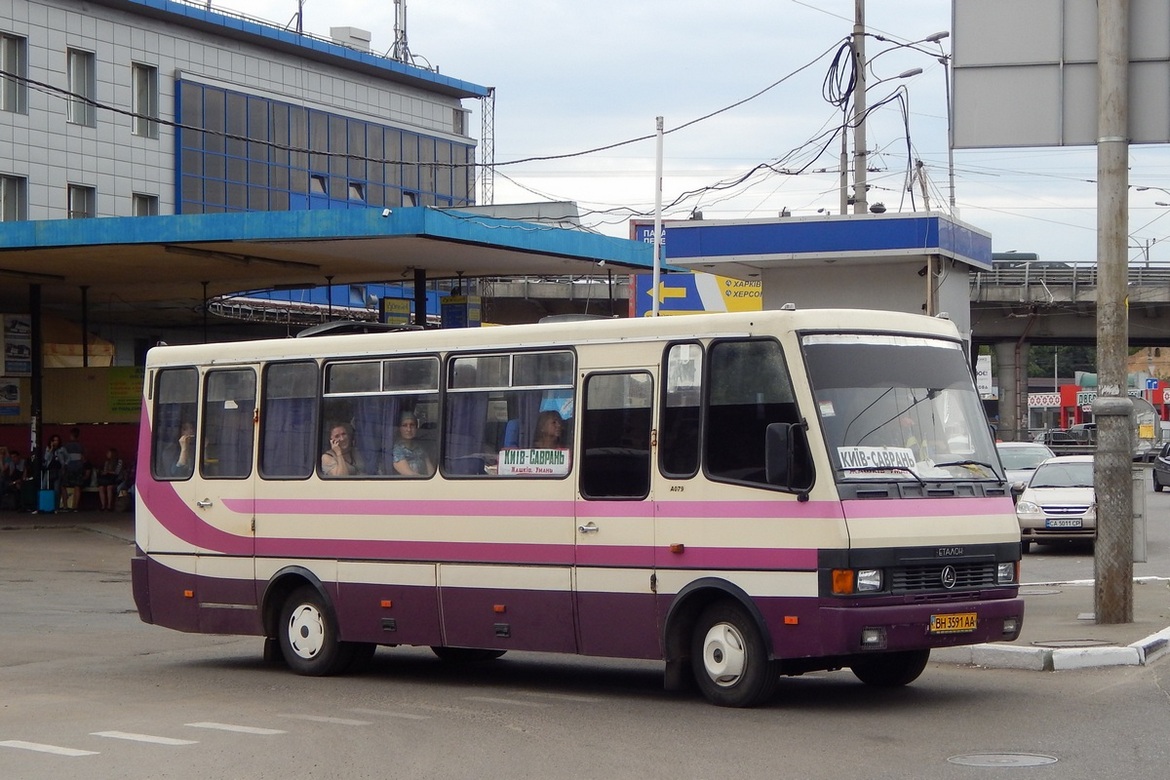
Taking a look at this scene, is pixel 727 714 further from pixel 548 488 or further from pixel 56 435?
pixel 56 435

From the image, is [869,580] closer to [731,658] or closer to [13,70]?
[731,658]

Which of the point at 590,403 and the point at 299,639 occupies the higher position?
the point at 590,403

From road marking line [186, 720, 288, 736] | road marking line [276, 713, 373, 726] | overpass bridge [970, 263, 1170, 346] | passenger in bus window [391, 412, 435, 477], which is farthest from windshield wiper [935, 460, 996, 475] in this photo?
overpass bridge [970, 263, 1170, 346]

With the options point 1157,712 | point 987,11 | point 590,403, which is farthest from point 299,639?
point 987,11

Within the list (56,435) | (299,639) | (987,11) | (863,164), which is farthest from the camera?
(56,435)

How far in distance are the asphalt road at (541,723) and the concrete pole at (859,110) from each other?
64.6 ft

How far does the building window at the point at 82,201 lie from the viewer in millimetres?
52219

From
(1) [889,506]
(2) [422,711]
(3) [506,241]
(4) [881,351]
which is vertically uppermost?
(3) [506,241]

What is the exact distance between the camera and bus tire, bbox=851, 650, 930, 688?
1159 cm

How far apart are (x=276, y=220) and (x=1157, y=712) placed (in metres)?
22.1

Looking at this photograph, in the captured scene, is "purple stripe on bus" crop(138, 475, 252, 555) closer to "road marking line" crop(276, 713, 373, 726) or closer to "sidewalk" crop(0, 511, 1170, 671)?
"road marking line" crop(276, 713, 373, 726)

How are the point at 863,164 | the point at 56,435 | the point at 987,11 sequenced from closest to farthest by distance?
the point at 987,11 → the point at 863,164 → the point at 56,435

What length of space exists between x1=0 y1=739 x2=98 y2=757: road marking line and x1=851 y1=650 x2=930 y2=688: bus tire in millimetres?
5361

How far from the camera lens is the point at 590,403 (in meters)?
11.8
